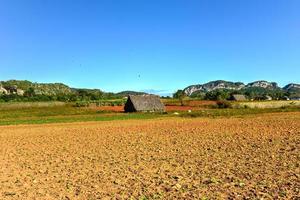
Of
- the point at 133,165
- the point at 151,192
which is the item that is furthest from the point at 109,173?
the point at 151,192

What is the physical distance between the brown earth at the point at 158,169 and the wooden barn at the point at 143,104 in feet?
155

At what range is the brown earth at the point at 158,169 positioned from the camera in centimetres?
1173

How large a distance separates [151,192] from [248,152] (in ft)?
27.4

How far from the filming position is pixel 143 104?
73.1 m

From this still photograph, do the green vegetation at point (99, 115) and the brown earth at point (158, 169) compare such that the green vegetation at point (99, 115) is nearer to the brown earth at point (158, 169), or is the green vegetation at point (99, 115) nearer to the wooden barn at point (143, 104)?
the wooden barn at point (143, 104)

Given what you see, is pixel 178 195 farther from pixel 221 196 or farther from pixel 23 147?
pixel 23 147

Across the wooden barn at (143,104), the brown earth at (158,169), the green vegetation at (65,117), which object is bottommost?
the brown earth at (158,169)

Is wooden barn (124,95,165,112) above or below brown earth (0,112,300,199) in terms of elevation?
above

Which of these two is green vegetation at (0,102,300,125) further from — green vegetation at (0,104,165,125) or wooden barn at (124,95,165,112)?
wooden barn at (124,95,165,112)

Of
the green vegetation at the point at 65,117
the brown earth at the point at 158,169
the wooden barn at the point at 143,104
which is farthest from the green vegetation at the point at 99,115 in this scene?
the brown earth at the point at 158,169

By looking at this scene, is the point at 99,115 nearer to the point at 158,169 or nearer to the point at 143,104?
the point at 143,104

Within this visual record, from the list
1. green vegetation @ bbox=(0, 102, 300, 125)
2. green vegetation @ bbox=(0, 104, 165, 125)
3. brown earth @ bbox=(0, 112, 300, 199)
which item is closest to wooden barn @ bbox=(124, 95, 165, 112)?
green vegetation @ bbox=(0, 102, 300, 125)

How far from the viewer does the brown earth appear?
11.7 m

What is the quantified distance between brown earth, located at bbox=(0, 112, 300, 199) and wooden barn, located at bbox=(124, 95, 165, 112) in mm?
47105
